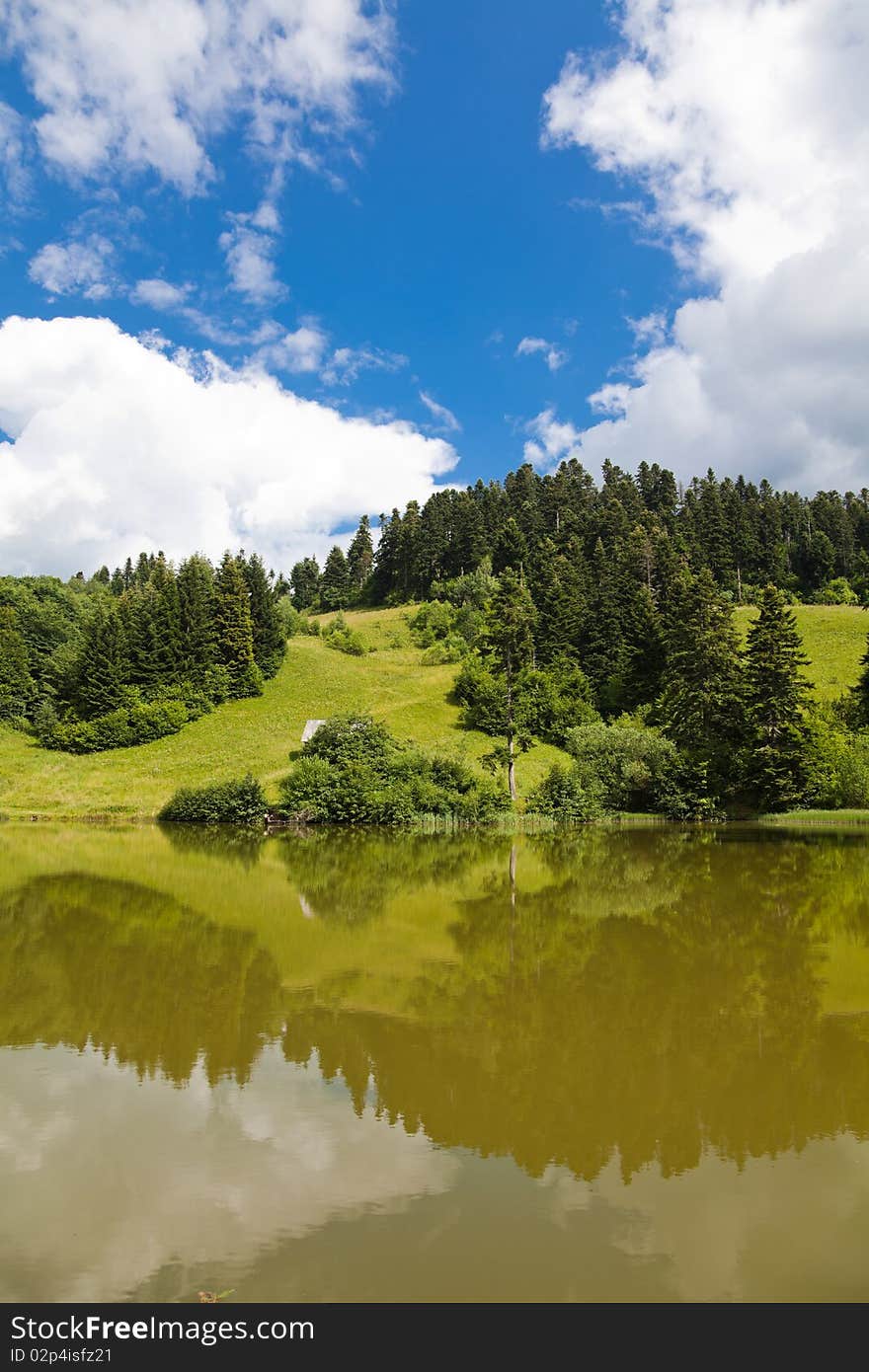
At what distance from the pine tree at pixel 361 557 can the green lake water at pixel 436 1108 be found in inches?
4522

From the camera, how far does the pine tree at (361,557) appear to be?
420 feet

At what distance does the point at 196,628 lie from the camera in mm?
60406

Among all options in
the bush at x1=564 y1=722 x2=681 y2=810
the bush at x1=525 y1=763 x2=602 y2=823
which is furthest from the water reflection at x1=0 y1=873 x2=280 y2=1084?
the bush at x1=564 y1=722 x2=681 y2=810

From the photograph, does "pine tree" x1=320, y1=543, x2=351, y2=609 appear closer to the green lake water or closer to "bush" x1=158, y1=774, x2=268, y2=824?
"bush" x1=158, y1=774, x2=268, y2=824

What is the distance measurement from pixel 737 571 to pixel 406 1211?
98.2 metres

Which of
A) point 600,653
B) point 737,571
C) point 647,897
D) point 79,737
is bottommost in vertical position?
point 647,897

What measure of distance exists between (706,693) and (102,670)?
41323mm

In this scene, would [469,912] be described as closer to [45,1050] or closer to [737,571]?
[45,1050]

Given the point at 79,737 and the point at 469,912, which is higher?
the point at 79,737

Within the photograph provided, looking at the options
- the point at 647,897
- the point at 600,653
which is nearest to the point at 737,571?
the point at 600,653

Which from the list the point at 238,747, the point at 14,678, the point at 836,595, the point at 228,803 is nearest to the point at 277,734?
the point at 238,747

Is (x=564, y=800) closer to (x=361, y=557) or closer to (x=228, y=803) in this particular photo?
(x=228, y=803)

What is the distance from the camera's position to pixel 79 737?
166 feet

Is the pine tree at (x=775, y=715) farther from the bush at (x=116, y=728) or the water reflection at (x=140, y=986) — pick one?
the bush at (x=116, y=728)
